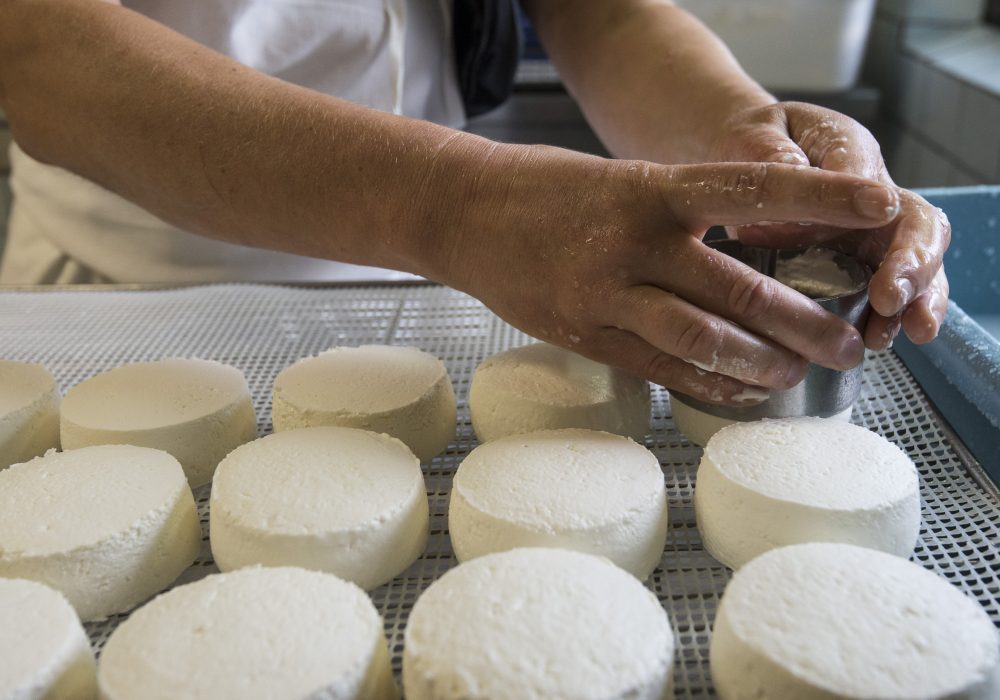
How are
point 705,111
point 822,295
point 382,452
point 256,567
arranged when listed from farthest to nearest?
point 705,111 < point 822,295 < point 382,452 < point 256,567

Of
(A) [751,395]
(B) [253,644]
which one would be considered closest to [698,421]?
(A) [751,395]

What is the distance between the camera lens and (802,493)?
880 millimetres

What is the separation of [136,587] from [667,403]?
71 centimetres

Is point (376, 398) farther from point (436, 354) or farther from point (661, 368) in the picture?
point (661, 368)

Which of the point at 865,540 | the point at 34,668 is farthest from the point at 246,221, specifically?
the point at 865,540

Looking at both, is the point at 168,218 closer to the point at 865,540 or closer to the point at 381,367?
the point at 381,367

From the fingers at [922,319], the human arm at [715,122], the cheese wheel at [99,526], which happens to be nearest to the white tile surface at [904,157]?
the human arm at [715,122]

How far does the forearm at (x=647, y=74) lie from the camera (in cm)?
134

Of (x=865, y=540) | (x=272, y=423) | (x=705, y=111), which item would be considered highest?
(x=705, y=111)

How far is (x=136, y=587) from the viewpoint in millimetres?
891

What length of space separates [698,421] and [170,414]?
661mm

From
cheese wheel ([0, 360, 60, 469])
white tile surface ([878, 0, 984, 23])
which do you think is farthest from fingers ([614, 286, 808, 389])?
white tile surface ([878, 0, 984, 23])

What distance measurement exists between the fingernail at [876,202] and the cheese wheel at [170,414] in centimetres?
77

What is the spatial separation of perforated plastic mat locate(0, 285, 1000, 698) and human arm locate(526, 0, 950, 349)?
19 cm
